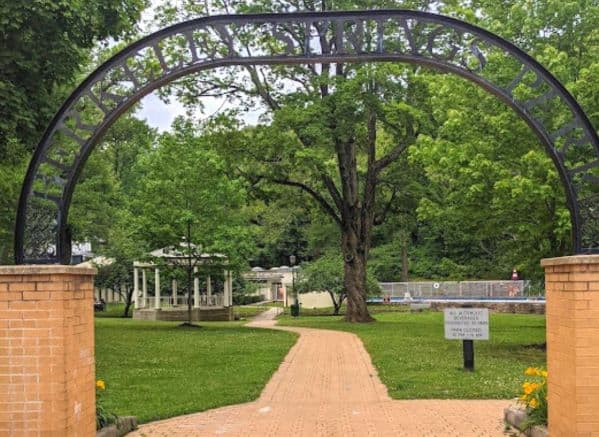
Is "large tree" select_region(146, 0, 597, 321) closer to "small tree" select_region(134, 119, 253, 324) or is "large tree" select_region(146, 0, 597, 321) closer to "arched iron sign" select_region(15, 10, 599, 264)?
"small tree" select_region(134, 119, 253, 324)

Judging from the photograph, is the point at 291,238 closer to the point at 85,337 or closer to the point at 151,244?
the point at 151,244

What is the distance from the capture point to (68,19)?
1223 centimetres

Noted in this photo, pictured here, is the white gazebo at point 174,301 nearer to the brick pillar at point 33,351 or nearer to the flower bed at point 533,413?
the flower bed at point 533,413

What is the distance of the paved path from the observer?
327 inches

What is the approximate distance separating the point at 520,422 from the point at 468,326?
253 inches

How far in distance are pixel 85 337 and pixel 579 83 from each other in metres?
11.3

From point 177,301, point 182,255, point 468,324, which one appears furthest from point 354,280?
point 468,324

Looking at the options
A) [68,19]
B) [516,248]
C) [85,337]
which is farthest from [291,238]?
[85,337]

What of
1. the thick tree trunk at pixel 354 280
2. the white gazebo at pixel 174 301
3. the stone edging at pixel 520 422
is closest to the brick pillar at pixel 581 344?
the stone edging at pixel 520 422

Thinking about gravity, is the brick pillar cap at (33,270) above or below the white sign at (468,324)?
above

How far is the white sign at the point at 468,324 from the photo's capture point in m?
14.2

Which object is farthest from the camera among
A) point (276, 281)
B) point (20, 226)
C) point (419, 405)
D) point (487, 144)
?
point (276, 281)

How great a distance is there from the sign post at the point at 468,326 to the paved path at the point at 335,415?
7.21 ft

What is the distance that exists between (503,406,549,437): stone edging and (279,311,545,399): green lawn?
7.94 feet
